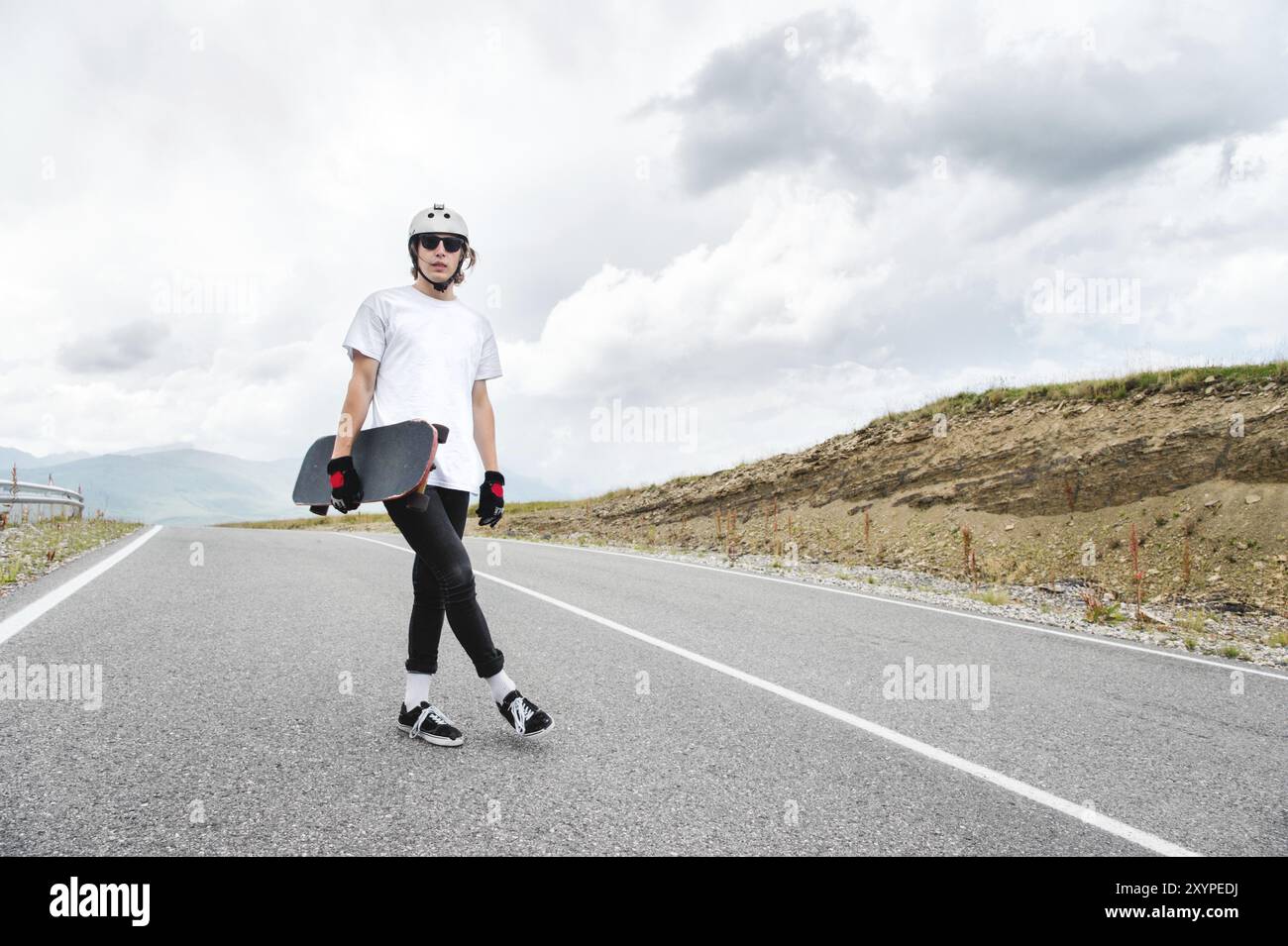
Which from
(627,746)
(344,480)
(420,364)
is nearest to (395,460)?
(344,480)

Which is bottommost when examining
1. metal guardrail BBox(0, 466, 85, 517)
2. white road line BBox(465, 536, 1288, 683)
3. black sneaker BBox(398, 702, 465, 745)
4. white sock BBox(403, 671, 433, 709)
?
white road line BBox(465, 536, 1288, 683)

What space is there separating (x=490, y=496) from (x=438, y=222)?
1.34m

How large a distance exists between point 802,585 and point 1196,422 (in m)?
10.8

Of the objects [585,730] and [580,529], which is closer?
[585,730]

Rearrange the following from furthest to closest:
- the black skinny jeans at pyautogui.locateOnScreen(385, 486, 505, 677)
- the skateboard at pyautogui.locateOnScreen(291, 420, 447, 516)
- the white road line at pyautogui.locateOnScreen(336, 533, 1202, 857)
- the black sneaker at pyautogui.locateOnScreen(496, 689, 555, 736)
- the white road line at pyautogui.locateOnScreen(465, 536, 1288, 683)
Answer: the white road line at pyautogui.locateOnScreen(465, 536, 1288, 683) < the black sneaker at pyautogui.locateOnScreen(496, 689, 555, 736) < the black skinny jeans at pyautogui.locateOnScreen(385, 486, 505, 677) < the skateboard at pyautogui.locateOnScreen(291, 420, 447, 516) < the white road line at pyautogui.locateOnScreen(336, 533, 1202, 857)

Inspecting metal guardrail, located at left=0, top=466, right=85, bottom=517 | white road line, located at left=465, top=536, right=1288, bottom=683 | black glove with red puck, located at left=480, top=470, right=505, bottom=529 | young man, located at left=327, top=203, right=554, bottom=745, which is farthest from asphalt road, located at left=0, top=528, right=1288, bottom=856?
metal guardrail, located at left=0, top=466, right=85, bottom=517

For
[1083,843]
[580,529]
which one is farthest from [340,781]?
[580,529]

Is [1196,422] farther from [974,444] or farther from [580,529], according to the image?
[580,529]

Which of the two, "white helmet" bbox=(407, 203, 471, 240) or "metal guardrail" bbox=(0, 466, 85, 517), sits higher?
"white helmet" bbox=(407, 203, 471, 240)

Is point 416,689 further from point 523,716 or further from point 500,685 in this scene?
point 523,716

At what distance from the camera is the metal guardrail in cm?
1480

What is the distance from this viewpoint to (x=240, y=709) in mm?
3699

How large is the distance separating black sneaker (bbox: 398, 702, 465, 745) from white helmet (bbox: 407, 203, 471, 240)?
2236 millimetres

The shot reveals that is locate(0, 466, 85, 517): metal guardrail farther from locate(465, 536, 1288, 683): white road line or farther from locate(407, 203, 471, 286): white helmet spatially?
locate(407, 203, 471, 286): white helmet
